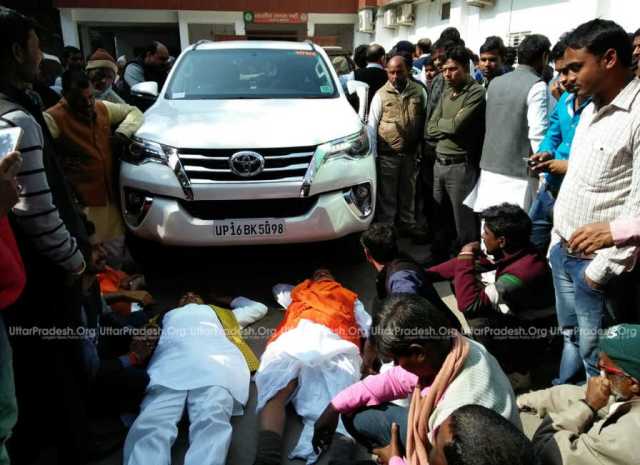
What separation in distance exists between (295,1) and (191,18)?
4.75m

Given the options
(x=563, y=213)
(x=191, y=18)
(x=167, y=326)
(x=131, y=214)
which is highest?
(x=191, y=18)

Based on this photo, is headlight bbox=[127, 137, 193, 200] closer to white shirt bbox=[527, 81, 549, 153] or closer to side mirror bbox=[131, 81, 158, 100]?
side mirror bbox=[131, 81, 158, 100]

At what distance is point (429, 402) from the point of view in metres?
1.58

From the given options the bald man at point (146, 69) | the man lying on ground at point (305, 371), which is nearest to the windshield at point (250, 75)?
the bald man at point (146, 69)

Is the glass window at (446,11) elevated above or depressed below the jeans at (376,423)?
above

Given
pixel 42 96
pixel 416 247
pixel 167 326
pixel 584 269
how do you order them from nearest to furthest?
pixel 584 269
pixel 167 326
pixel 42 96
pixel 416 247

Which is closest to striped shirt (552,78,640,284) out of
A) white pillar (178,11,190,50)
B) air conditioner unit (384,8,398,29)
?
air conditioner unit (384,8,398,29)

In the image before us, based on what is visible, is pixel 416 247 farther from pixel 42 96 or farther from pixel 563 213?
pixel 42 96

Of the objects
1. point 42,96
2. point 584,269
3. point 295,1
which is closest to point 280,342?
point 584,269

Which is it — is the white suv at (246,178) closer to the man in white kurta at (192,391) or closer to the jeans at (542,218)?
the man in white kurta at (192,391)

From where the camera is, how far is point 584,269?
2.22 m

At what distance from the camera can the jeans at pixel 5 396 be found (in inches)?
63.0

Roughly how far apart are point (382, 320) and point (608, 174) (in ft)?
3.59

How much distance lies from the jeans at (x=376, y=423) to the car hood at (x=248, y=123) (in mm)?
1975
